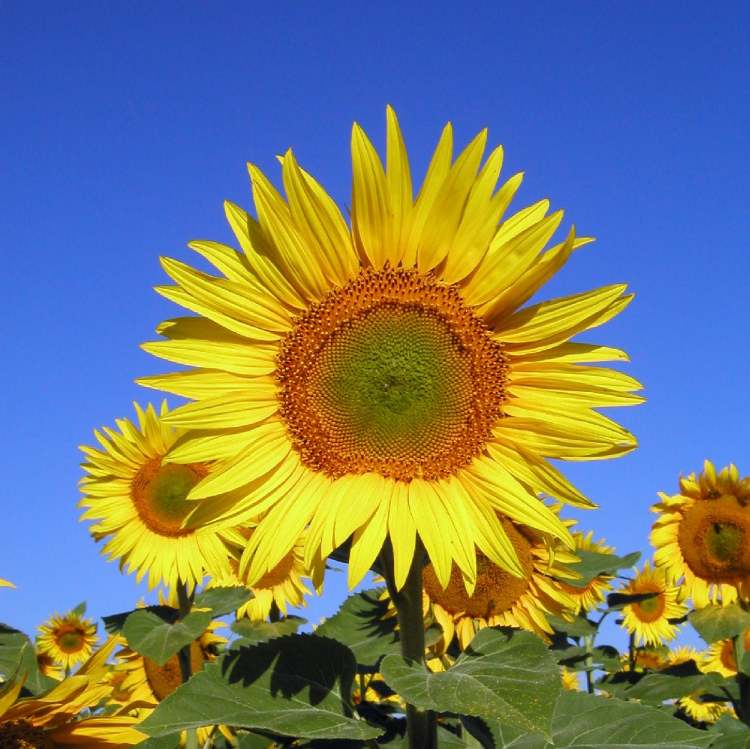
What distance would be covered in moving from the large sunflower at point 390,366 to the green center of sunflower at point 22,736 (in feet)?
2.81

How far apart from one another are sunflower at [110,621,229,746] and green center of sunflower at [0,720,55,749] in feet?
16.8

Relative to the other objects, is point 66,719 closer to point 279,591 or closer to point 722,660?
point 279,591

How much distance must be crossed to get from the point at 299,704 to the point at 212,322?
143 cm

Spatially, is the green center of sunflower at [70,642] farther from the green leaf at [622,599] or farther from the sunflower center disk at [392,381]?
the sunflower center disk at [392,381]

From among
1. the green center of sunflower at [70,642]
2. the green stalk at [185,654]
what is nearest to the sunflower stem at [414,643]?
the green stalk at [185,654]

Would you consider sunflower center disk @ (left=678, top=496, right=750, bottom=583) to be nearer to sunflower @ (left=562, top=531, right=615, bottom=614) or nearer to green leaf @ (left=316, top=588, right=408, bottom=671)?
sunflower @ (left=562, top=531, right=615, bottom=614)

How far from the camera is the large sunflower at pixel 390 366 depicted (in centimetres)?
358

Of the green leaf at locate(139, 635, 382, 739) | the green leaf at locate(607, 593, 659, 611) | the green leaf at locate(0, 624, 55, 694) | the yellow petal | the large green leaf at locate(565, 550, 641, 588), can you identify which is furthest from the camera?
the green leaf at locate(607, 593, 659, 611)

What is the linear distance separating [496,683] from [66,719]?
54.0 inches

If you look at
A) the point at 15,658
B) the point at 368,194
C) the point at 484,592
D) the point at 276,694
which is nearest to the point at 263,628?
the point at 484,592

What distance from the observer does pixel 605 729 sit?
3.60m

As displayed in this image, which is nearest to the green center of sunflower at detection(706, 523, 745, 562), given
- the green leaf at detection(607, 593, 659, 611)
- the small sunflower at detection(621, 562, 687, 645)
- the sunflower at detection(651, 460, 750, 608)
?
the sunflower at detection(651, 460, 750, 608)

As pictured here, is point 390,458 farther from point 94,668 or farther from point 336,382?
point 94,668

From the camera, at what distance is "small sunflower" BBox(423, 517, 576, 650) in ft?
20.0
